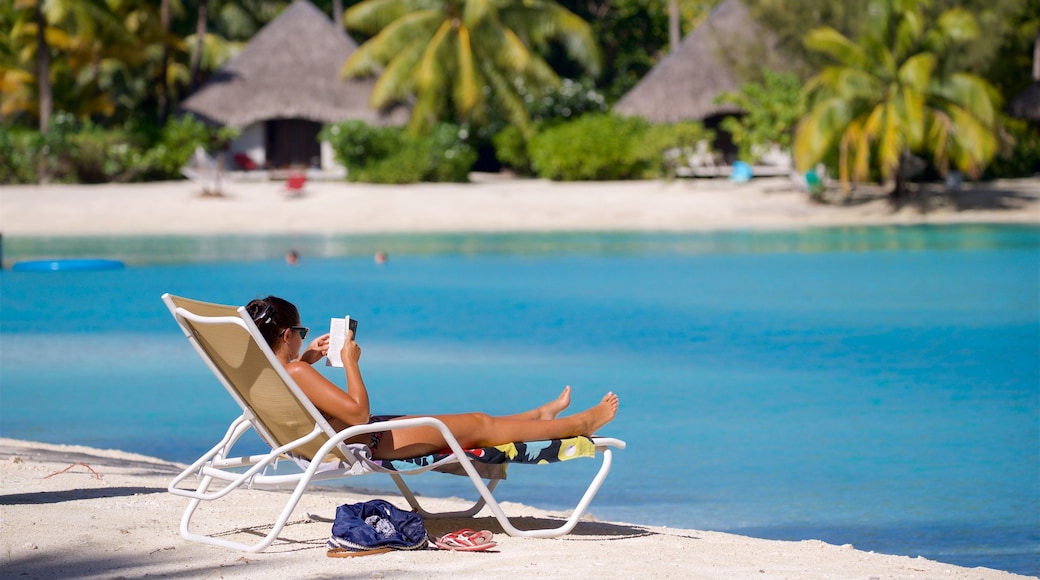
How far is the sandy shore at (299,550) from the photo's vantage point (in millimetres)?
3914

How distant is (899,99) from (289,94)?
16.3m

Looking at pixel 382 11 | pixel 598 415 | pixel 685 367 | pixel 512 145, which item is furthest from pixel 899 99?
pixel 598 415

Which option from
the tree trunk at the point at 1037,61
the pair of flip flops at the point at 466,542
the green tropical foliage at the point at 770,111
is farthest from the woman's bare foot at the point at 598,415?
the tree trunk at the point at 1037,61

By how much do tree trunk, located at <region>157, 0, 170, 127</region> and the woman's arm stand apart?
31273mm

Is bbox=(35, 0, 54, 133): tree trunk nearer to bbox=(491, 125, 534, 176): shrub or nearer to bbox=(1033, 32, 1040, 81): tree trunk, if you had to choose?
bbox=(491, 125, 534, 176): shrub

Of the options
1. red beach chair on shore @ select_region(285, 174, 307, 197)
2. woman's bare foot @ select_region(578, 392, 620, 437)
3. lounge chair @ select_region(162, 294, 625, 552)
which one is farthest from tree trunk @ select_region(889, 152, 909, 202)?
lounge chair @ select_region(162, 294, 625, 552)

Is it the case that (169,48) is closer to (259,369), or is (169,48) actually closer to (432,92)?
(432,92)

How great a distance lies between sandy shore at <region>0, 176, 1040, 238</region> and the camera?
2652 centimetres

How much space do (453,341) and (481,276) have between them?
5.87 meters

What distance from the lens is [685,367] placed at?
1080 cm

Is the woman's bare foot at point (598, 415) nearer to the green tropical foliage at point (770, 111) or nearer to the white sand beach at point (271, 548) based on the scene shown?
the white sand beach at point (271, 548)

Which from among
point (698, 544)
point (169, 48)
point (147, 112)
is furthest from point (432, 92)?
point (698, 544)

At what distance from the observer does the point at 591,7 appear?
44.4 meters

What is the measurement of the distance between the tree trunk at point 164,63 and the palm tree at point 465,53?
562 cm
